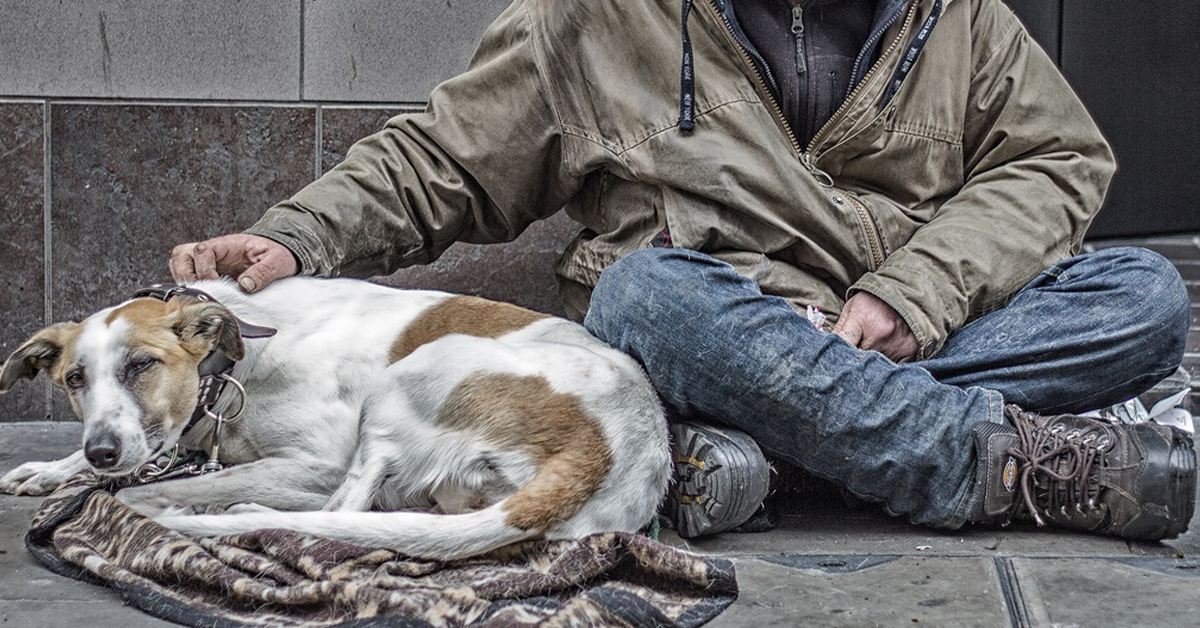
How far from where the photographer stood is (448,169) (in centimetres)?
336

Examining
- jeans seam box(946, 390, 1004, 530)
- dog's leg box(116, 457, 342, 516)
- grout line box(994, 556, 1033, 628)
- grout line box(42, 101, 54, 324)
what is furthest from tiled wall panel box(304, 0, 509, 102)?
grout line box(994, 556, 1033, 628)

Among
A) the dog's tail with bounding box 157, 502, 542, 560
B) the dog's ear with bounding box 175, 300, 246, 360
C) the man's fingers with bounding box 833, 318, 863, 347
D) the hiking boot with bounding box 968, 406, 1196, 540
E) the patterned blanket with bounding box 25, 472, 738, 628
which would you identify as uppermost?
the man's fingers with bounding box 833, 318, 863, 347

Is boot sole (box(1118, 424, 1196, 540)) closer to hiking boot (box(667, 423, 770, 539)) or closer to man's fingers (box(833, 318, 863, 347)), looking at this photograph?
man's fingers (box(833, 318, 863, 347))

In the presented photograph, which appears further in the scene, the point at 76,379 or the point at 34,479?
the point at 34,479

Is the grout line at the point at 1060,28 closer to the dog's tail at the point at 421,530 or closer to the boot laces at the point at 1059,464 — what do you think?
the boot laces at the point at 1059,464

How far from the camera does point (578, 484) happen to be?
252 centimetres

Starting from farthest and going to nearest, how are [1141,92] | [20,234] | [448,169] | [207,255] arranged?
1. [1141,92]
2. [20,234]
3. [448,169]
4. [207,255]

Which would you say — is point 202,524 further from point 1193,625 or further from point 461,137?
point 1193,625

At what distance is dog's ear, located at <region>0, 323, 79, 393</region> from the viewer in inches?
112

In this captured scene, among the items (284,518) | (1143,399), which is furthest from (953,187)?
(284,518)

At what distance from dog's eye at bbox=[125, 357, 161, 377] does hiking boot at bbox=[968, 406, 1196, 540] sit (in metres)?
1.83

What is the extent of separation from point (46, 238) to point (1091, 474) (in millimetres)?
3099

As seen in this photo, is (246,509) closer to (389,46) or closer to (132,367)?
(132,367)

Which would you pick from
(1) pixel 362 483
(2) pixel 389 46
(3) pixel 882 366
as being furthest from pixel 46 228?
(3) pixel 882 366
